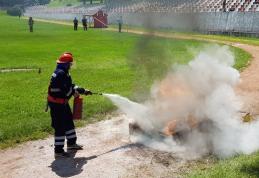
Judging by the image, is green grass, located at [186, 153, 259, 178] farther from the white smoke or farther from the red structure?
the red structure

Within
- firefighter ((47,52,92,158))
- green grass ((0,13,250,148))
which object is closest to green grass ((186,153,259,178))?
firefighter ((47,52,92,158))

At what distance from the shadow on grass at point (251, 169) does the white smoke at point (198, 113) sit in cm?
105

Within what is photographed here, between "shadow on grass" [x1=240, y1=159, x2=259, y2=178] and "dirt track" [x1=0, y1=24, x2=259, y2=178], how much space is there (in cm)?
109

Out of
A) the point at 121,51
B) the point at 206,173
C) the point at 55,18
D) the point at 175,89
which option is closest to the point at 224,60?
the point at 175,89

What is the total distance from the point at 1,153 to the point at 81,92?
2.27 metres

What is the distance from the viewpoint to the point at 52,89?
29.6 ft

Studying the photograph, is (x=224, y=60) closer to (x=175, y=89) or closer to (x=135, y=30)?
(x=175, y=89)

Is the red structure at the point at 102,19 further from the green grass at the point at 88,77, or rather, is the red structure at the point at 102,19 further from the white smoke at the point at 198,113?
the white smoke at the point at 198,113

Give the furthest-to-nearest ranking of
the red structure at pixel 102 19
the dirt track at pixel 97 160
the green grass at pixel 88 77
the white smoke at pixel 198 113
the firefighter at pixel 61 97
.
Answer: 1. the red structure at pixel 102 19
2. the green grass at pixel 88 77
3. the white smoke at pixel 198 113
4. the firefighter at pixel 61 97
5. the dirt track at pixel 97 160

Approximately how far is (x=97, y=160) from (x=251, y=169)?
311 centimetres

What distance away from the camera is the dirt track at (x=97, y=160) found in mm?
8125

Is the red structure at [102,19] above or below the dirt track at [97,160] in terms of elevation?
above

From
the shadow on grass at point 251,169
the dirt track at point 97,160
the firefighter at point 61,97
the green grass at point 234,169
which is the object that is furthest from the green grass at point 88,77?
the shadow on grass at point 251,169

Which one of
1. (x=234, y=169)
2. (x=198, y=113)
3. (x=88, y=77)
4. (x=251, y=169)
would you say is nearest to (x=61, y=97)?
(x=198, y=113)
